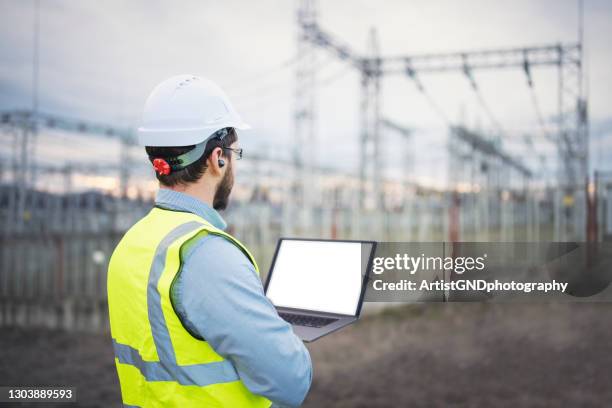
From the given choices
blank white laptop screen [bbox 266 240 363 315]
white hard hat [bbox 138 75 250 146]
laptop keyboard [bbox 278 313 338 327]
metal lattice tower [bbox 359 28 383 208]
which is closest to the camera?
white hard hat [bbox 138 75 250 146]

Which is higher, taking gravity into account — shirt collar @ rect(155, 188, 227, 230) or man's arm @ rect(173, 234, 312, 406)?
shirt collar @ rect(155, 188, 227, 230)

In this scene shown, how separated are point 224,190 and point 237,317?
48 cm

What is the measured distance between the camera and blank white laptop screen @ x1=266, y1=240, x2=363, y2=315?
223 centimetres

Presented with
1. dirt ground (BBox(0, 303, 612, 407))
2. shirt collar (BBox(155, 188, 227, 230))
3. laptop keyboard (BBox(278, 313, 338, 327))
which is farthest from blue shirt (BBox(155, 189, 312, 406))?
dirt ground (BBox(0, 303, 612, 407))

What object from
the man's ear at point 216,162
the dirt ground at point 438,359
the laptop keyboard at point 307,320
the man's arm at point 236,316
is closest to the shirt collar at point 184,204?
the man's ear at point 216,162

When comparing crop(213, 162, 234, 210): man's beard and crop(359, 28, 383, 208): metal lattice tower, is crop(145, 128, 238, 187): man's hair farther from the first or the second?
crop(359, 28, 383, 208): metal lattice tower

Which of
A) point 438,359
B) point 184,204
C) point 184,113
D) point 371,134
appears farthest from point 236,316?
point 371,134

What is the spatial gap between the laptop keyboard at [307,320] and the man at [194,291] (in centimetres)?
50

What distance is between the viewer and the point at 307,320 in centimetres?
219

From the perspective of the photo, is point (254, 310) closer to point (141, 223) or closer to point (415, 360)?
point (141, 223)

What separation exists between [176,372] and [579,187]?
1021 centimetres

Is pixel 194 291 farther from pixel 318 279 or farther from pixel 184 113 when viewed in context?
pixel 318 279

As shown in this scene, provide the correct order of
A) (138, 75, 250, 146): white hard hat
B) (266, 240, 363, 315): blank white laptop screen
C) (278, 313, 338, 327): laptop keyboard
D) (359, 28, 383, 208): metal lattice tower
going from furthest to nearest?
(359, 28, 383, 208): metal lattice tower
(266, 240, 363, 315): blank white laptop screen
(278, 313, 338, 327): laptop keyboard
(138, 75, 250, 146): white hard hat

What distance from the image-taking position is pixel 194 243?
4.75 ft
